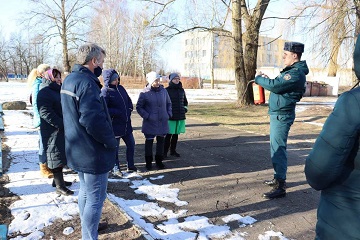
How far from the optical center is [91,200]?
3.00m

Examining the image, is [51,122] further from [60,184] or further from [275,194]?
[275,194]

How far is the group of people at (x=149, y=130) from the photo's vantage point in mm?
1594

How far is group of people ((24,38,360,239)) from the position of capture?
1.59 meters

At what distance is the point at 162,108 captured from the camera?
574 centimetres

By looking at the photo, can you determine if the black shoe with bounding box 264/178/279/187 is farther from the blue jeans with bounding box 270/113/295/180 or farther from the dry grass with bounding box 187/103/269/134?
the dry grass with bounding box 187/103/269/134

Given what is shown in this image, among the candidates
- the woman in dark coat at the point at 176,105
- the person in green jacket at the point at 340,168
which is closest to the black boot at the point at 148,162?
the woman in dark coat at the point at 176,105

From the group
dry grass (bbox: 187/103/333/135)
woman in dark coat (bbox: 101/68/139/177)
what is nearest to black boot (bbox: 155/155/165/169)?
woman in dark coat (bbox: 101/68/139/177)

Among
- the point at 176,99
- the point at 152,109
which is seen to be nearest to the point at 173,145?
the point at 176,99

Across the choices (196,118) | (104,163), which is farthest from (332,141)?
(196,118)

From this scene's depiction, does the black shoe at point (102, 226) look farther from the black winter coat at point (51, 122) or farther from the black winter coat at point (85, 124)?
the black winter coat at point (51, 122)

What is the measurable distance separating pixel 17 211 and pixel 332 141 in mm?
3740

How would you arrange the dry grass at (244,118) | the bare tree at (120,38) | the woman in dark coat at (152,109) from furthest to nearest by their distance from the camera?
1. the bare tree at (120,38)
2. the dry grass at (244,118)
3. the woman in dark coat at (152,109)

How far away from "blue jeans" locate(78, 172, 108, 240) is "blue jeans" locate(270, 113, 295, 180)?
8.45ft

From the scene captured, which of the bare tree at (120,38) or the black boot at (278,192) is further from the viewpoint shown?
the bare tree at (120,38)
